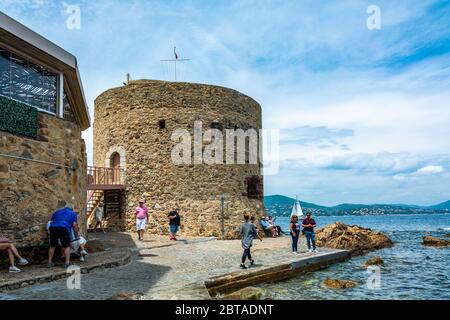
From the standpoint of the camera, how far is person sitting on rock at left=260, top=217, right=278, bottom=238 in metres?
20.3

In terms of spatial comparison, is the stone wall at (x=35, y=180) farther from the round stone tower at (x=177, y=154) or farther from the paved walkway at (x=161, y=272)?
the round stone tower at (x=177, y=154)

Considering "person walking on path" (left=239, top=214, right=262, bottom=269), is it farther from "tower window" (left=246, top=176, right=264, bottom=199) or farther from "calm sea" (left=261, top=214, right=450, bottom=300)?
"tower window" (left=246, top=176, right=264, bottom=199)

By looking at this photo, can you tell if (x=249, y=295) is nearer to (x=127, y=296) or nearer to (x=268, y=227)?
(x=127, y=296)

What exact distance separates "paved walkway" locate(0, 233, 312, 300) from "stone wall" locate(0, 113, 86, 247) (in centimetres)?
160

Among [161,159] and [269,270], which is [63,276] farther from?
[161,159]

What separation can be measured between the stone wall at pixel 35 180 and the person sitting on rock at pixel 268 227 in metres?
11.8

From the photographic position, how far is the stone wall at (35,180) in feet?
26.5

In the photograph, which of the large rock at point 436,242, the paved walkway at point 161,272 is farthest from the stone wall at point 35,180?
the large rock at point 436,242

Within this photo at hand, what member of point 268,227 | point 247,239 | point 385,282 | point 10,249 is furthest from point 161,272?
point 268,227

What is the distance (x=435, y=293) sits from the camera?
33.8 ft

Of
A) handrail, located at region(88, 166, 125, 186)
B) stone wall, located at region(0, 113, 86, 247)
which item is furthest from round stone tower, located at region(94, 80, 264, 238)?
stone wall, located at region(0, 113, 86, 247)

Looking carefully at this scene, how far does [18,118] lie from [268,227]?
1423cm
